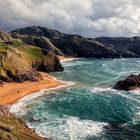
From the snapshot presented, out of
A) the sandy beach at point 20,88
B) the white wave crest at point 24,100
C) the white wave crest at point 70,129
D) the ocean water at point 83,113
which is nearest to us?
the white wave crest at point 70,129

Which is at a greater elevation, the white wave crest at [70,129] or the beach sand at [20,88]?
the beach sand at [20,88]

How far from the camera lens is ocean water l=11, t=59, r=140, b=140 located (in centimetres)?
5525

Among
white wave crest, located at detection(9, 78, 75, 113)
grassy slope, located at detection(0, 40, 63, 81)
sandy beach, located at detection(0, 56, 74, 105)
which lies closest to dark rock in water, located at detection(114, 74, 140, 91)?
white wave crest, located at detection(9, 78, 75, 113)

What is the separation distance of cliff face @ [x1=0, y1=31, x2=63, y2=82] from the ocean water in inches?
569

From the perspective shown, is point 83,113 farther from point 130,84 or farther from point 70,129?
point 130,84

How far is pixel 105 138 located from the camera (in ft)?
173

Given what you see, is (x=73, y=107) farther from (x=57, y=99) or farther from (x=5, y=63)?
(x=5, y=63)

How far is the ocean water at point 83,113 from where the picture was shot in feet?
181

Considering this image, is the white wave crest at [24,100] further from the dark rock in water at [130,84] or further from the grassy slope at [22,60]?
the dark rock in water at [130,84]

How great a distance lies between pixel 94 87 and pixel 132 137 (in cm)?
4359

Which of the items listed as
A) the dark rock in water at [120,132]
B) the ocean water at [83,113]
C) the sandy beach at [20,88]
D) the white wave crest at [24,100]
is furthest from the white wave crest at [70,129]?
the sandy beach at [20,88]

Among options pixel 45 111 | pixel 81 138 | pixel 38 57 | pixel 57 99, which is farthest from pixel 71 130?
pixel 38 57

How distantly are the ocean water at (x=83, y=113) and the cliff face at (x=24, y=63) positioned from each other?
14.4m

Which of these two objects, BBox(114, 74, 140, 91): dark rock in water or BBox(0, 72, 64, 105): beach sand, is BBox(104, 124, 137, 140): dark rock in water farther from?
BBox(114, 74, 140, 91): dark rock in water
